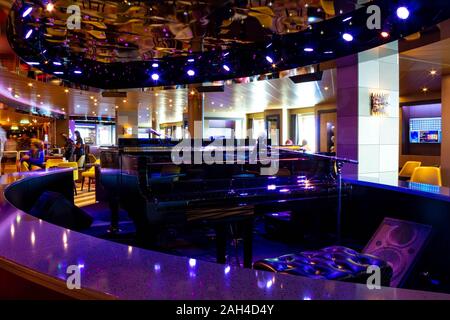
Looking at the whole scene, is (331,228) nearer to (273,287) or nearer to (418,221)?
(418,221)

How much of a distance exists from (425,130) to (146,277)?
51.1 feet

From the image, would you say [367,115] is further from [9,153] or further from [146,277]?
[9,153]

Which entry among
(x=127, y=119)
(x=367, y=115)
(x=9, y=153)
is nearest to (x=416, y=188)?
(x=367, y=115)

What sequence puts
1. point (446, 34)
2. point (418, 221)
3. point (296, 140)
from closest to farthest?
1. point (418, 221)
2. point (446, 34)
3. point (296, 140)

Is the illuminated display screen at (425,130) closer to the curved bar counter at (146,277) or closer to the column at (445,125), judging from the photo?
the column at (445,125)

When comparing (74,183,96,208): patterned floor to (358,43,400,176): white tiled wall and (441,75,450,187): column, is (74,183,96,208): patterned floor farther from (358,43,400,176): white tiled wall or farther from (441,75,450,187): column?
(441,75,450,187): column

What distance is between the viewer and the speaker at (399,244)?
3.20 metres

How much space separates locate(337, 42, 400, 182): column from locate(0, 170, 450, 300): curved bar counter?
630cm

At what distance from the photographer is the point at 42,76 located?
875cm

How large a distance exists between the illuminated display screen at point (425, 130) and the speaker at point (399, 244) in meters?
12.0

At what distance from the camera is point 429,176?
4699 millimetres

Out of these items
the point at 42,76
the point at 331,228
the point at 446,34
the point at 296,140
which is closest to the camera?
the point at 331,228
